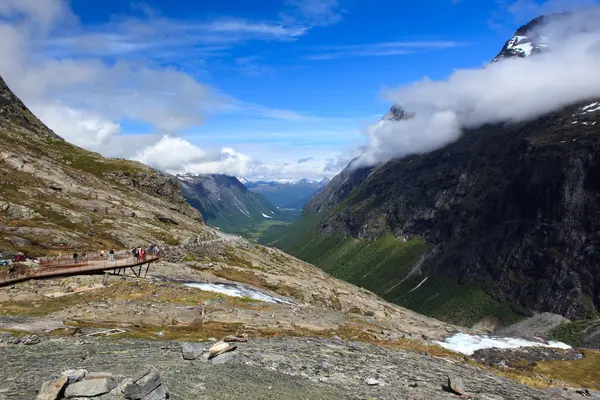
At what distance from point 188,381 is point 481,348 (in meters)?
93.6

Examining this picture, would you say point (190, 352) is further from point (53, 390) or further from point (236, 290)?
point (236, 290)

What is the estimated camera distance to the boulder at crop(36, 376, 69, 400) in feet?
54.6

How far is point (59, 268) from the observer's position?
57.4 metres

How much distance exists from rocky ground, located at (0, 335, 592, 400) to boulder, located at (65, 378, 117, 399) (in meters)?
1.73

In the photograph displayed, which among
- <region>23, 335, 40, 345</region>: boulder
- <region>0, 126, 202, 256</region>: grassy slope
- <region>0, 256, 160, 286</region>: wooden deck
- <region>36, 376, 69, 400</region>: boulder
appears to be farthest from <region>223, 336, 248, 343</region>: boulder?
<region>0, 126, 202, 256</region>: grassy slope

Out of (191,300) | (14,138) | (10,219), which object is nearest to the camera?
(191,300)

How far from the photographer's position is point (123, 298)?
47031 mm

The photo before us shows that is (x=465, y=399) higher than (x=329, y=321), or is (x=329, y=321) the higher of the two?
(x=465, y=399)

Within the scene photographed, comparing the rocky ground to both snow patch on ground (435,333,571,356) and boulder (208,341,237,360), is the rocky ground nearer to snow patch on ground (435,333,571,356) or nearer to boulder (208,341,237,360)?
boulder (208,341,237,360)

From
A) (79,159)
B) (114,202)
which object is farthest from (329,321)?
(79,159)

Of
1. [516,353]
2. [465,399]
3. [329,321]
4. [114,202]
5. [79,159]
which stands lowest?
[516,353]

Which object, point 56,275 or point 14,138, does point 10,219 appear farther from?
point 14,138

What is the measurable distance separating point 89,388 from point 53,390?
135 cm

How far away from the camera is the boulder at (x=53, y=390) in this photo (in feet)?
54.6
